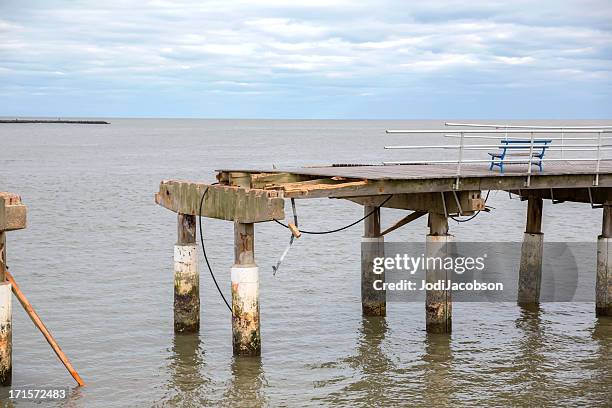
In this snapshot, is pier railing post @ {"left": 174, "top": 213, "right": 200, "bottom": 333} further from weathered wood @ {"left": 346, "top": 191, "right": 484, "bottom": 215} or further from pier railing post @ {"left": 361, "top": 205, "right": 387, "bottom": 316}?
pier railing post @ {"left": 361, "top": 205, "right": 387, "bottom": 316}

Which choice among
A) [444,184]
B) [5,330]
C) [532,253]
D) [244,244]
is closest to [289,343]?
[244,244]

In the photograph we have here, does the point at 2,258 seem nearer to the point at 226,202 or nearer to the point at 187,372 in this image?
the point at 226,202

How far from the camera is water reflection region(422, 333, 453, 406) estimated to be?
15048 millimetres

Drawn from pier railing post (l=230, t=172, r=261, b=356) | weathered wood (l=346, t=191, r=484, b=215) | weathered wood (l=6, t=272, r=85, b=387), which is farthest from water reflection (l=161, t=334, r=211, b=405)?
weathered wood (l=346, t=191, r=484, b=215)

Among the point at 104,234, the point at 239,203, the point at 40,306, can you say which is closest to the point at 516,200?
the point at 104,234

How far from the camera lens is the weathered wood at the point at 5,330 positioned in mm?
13898

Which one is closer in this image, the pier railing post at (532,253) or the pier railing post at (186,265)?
the pier railing post at (186,265)

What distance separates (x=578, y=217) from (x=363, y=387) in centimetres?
2647

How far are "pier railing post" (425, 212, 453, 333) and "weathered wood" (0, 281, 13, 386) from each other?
7.03 metres

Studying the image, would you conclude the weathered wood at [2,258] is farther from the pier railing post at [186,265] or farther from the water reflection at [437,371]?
the water reflection at [437,371]

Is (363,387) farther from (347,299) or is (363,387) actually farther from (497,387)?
(347,299)

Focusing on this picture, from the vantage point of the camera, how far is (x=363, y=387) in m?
15.6

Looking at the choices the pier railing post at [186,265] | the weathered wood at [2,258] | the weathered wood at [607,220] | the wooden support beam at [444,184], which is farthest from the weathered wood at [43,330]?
the weathered wood at [607,220]

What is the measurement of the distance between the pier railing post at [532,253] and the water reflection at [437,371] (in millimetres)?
3646
